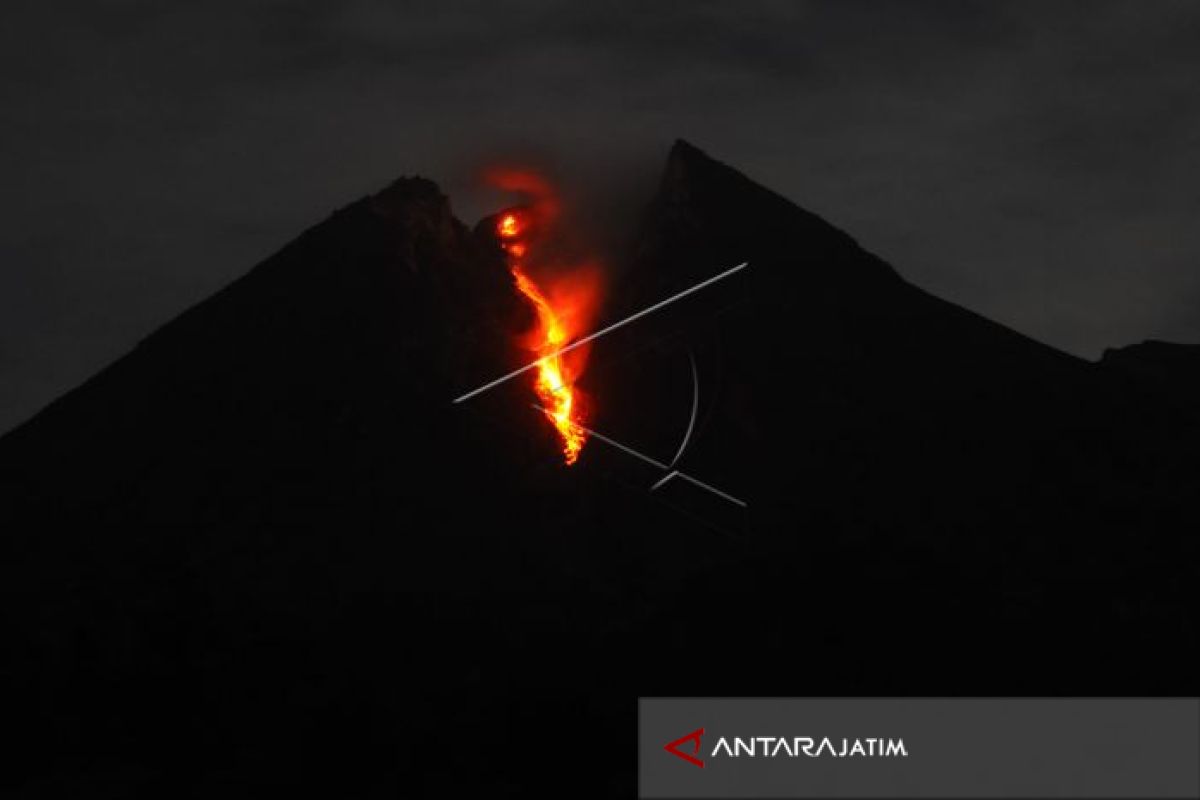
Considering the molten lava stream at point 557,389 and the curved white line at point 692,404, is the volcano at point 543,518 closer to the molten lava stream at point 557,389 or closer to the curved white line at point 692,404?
the curved white line at point 692,404

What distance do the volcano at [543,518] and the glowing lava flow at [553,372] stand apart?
1.06 meters

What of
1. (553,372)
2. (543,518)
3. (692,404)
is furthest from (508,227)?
(543,518)

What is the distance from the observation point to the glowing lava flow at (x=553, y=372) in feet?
352

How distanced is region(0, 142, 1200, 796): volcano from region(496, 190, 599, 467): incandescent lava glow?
1.20 m

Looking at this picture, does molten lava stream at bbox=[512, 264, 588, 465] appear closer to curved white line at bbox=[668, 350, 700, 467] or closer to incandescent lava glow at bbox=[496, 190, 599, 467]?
incandescent lava glow at bbox=[496, 190, 599, 467]

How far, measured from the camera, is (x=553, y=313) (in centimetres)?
11781

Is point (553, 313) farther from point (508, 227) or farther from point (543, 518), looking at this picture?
point (543, 518)

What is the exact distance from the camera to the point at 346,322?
113875 millimetres

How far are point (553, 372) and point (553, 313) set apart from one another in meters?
8.39

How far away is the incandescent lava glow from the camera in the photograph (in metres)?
108

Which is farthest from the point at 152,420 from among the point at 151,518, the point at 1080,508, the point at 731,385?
the point at 1080,508
